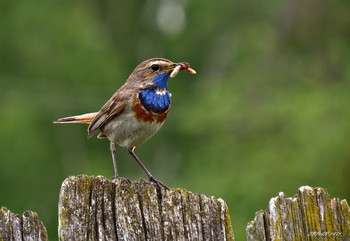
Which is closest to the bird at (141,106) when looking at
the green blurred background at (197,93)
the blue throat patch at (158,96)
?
the blue throat patch at (158,96)

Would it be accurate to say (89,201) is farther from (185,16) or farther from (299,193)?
(185,16)

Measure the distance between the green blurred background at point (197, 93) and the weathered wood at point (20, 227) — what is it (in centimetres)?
908

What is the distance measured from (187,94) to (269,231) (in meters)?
25.5

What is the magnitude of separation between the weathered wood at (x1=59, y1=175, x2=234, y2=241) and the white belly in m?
2.90

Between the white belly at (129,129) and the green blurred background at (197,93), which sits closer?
the white belly at (129,129)

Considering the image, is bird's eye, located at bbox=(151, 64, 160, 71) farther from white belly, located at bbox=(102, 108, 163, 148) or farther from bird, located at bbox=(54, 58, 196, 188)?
white belly, located at bbox=(102, 108, 163, 148)

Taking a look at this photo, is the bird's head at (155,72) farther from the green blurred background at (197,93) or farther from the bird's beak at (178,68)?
the green blurred background at (197,93)

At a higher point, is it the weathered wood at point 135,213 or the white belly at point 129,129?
the white belly at point 129,129

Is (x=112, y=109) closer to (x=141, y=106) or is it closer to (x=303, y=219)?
(x=141, y=106)

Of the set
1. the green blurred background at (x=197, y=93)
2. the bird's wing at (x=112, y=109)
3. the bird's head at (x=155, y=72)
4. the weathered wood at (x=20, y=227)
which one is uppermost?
the green blurred background at (x=197, y=93)

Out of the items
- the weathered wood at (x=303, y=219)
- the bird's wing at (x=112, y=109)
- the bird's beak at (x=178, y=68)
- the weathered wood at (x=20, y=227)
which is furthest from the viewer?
the bird's wing at (x=112, y=109)

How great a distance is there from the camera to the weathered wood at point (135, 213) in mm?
5484

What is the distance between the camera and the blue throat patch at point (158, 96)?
8.59 meters

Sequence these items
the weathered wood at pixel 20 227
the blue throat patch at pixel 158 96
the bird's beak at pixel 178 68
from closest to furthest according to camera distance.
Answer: the weathered wood at pixel 20 227 → the bird's beak at pixel 178 68 → the blue throat patch at pixel 158 96
